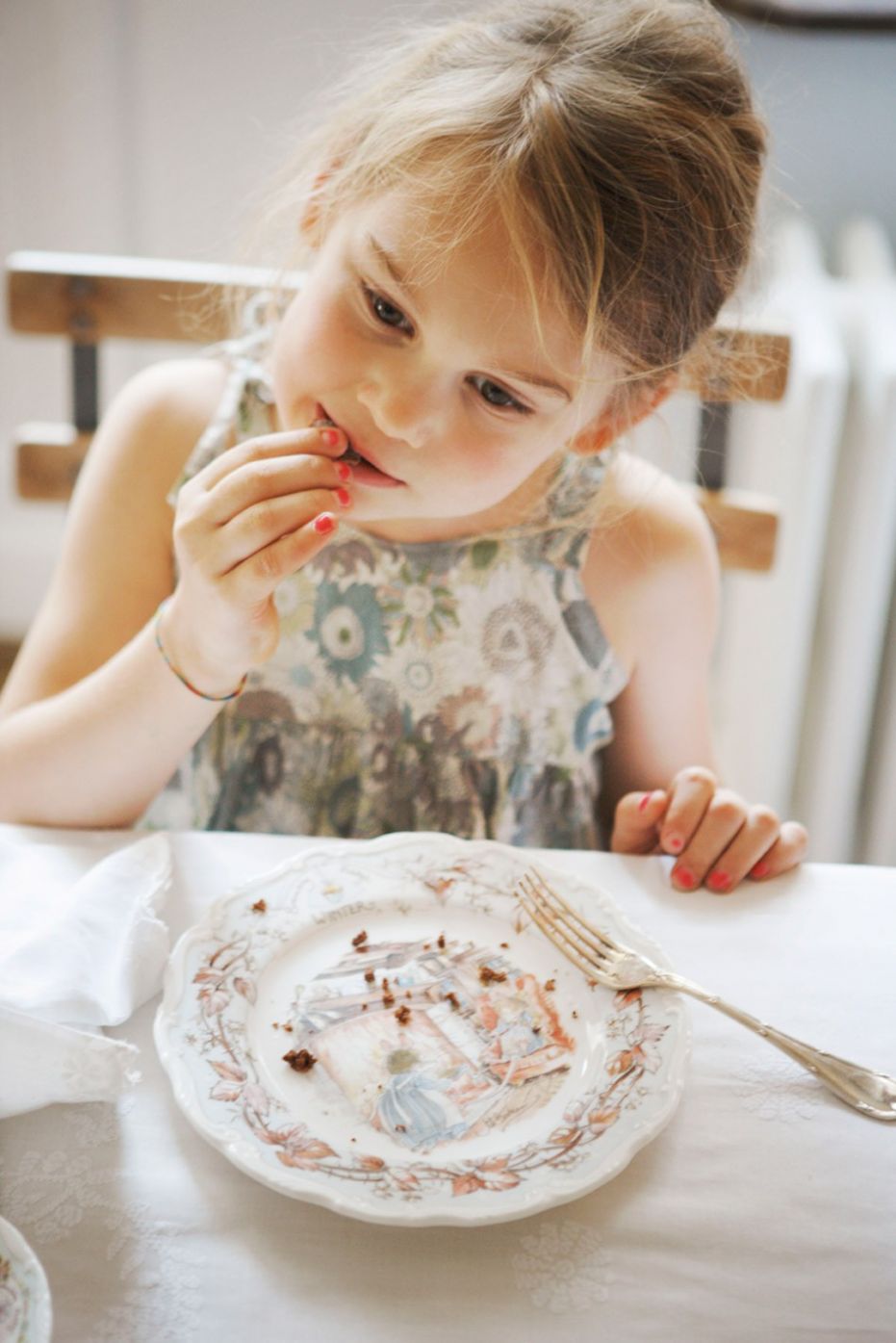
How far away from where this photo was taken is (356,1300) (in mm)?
519

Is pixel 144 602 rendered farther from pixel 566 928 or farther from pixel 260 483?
pixel 566 928

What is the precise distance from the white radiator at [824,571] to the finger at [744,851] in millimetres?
762

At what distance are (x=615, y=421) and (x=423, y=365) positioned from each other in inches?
8.3

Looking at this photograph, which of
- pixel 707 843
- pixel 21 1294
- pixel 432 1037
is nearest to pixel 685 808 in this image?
pixel 707 843

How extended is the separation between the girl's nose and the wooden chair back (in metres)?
0.37

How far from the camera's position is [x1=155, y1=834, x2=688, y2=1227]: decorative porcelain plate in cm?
57

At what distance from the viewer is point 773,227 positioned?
5.66 feet

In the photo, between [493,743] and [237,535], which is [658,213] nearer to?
[237,535]

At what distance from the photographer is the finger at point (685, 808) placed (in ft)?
2.68

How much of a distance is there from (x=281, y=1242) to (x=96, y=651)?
603 mm

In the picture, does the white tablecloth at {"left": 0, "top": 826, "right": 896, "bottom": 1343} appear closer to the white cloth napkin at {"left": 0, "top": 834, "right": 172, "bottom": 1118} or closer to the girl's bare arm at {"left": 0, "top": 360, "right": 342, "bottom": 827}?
the white cloth napkin at {"left": 0, "top": 834, "right": 172, "bottom": 1118}

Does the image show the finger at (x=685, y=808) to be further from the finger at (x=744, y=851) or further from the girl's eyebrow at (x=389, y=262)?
the girl's eyebrow at (x=389, y=262)

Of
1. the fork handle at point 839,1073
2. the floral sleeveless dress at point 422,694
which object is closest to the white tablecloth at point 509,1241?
the fork handle at point 839,1073

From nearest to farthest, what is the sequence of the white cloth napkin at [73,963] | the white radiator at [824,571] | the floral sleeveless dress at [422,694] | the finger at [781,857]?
1. the white cloth napkin at [73,963]
2. the finger at [781,857]
3. the floral sleeveless dress at [422,694]
4. the white radiator at [824,571]
